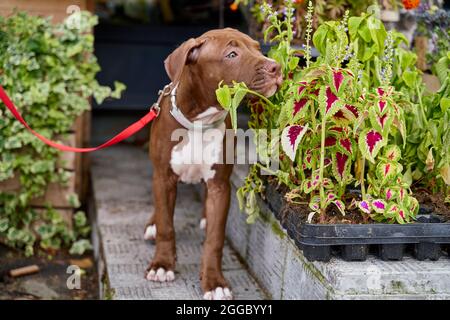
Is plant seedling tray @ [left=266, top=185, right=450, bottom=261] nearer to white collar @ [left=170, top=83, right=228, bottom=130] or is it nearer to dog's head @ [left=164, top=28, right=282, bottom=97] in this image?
dog's head @ [left=164, top=28, right=282, bottom=97]

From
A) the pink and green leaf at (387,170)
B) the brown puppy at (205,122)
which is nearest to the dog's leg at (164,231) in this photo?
the brown puppy at (205,122)

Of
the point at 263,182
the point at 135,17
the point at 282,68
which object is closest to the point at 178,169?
the point at 263,182

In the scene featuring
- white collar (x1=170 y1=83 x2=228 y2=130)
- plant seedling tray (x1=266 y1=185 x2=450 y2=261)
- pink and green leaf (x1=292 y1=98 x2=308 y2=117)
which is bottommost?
plant seedling tray (x1=266 y1=185 x2=450 y2=261)

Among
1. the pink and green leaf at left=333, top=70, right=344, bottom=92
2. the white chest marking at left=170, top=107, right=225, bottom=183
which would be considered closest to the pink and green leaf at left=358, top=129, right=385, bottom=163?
the pink and green leaf at left=333, top=70, right=344, bottom=92

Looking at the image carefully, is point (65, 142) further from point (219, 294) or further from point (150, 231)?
point (219, 294)

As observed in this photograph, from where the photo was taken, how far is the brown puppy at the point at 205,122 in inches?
108

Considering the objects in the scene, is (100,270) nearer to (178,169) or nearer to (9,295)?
(9,295)

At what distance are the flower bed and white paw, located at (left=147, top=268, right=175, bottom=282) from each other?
47 cm

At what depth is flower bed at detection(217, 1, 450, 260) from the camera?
2.51 meters

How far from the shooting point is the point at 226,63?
276 cm

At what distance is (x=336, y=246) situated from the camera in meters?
2.60

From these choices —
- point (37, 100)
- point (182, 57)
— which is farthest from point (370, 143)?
point (37, 100)

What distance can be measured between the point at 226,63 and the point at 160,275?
3.54 feet
